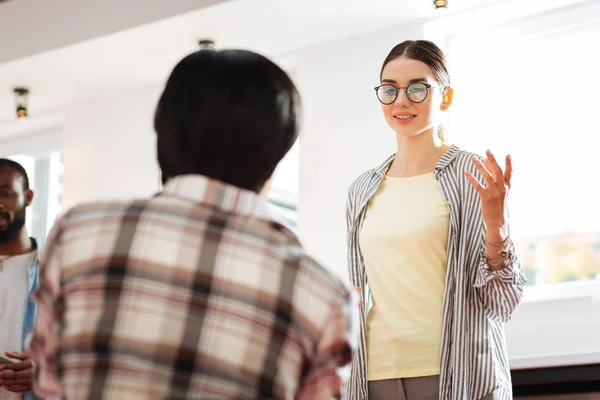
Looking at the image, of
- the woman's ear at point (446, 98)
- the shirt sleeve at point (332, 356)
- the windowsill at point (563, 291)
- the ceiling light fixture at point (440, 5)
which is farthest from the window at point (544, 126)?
the shirt sleeve at point (332, 356)

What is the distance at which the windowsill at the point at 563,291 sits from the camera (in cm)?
317

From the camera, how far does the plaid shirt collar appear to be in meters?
1.10

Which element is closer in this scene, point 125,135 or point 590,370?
point 590,370

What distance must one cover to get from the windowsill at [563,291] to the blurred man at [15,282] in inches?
66.2

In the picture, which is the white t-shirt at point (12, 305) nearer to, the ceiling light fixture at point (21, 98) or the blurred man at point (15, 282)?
the blurred man at point (15, 282)

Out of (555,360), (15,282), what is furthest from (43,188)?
(555,360)

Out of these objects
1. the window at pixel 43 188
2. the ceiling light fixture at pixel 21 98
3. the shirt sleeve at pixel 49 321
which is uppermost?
the ceiling light fixture at pixel 21 98

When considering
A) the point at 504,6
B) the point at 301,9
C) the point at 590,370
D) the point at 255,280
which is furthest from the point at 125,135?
the point at 255,280

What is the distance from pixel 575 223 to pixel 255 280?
8.19ft

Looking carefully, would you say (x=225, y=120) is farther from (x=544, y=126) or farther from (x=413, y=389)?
(x=544, y=126)

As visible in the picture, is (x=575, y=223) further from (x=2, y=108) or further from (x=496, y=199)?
(x=2, y=108)

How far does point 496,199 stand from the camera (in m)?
1.97

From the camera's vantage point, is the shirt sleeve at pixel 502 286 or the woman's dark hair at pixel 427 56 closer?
the shirt sleeve at pixel 502 286

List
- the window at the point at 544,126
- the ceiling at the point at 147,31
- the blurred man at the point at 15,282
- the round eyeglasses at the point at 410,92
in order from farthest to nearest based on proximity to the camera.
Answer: the ceiling at the point at 147,31 → the window at the point at 544,126 → the blurred man at the point at 15,282 → the round eyeglasses at the point at 410,92
